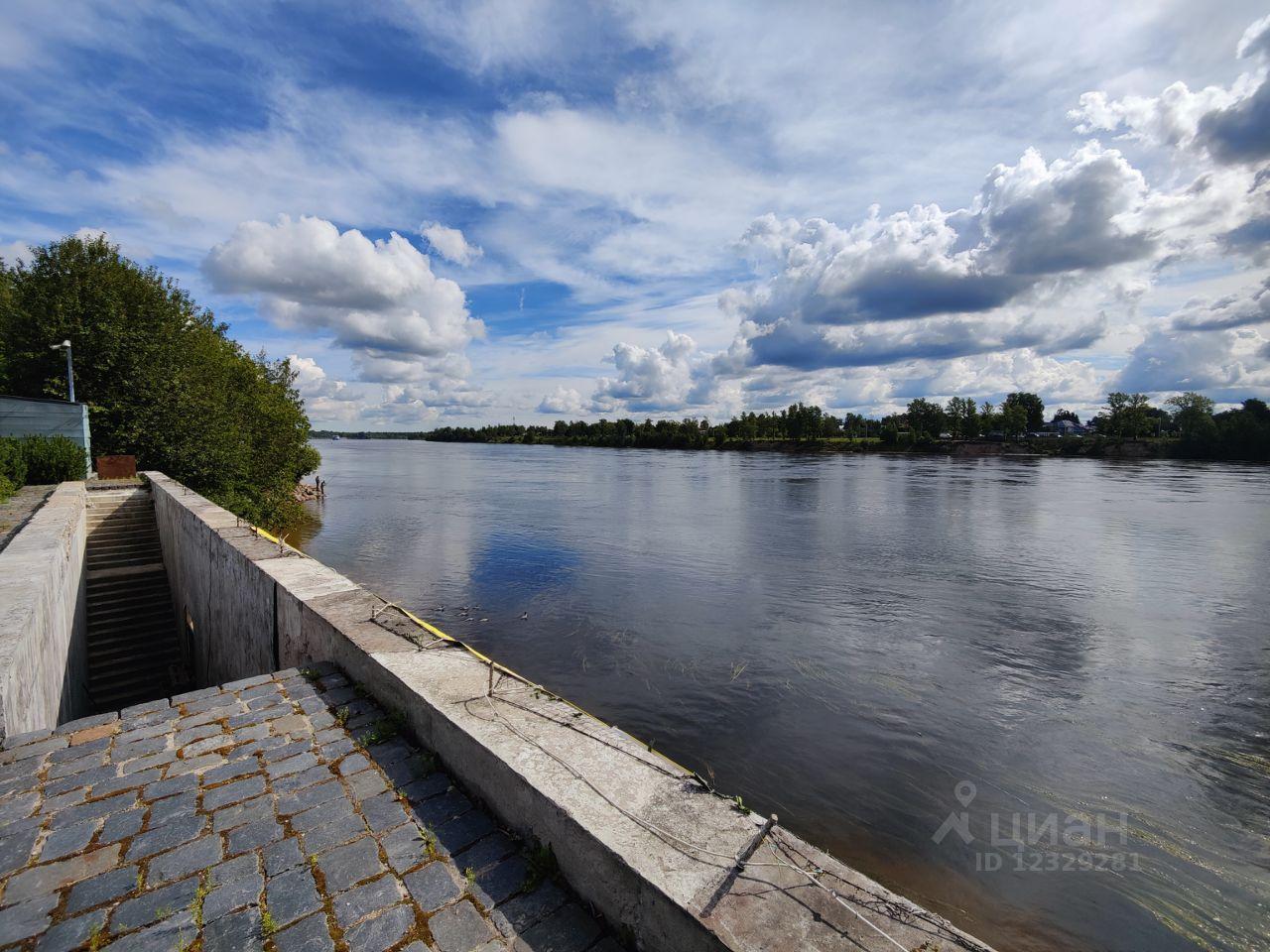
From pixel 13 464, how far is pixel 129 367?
9725mm

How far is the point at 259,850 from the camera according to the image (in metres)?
2.84

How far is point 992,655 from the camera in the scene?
41.4 ft

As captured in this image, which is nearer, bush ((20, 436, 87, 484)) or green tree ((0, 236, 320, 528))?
bush ((20, 436, 87, 484))

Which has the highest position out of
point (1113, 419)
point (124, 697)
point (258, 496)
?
point (1113, 419)

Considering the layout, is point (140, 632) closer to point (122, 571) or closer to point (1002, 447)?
point (122, 571)

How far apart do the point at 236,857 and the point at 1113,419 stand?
13679 cm

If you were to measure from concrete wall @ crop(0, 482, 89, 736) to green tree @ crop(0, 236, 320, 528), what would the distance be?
13.1 m

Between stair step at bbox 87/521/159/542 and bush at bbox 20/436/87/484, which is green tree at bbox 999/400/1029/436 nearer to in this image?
→ stair step at bbox 87/521/159/542

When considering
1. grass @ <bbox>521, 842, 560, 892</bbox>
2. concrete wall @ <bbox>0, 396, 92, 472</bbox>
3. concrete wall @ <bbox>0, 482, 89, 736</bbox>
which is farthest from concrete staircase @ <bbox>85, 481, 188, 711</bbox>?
grass @ <bbox>521, 842, 560, 892</bbox>

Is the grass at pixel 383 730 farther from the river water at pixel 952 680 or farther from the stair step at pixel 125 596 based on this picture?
the stair step at pixel 125 596

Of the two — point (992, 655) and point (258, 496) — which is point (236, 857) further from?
point (258, 496)

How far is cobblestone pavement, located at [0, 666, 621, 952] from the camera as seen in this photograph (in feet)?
7.86

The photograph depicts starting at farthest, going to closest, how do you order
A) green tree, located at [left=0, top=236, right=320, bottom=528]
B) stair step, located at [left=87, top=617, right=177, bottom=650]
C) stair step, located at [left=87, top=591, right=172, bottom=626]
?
1. green tree, located at [left=0, top=236, right=320, bottom=528]
2. stair step, located at [left=87, top=591, right=172, bottom=626]
3. stair step, located at [left=87, top=617, right=177, bottom=650]

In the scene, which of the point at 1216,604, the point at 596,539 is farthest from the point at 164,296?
the point at 1216,604
